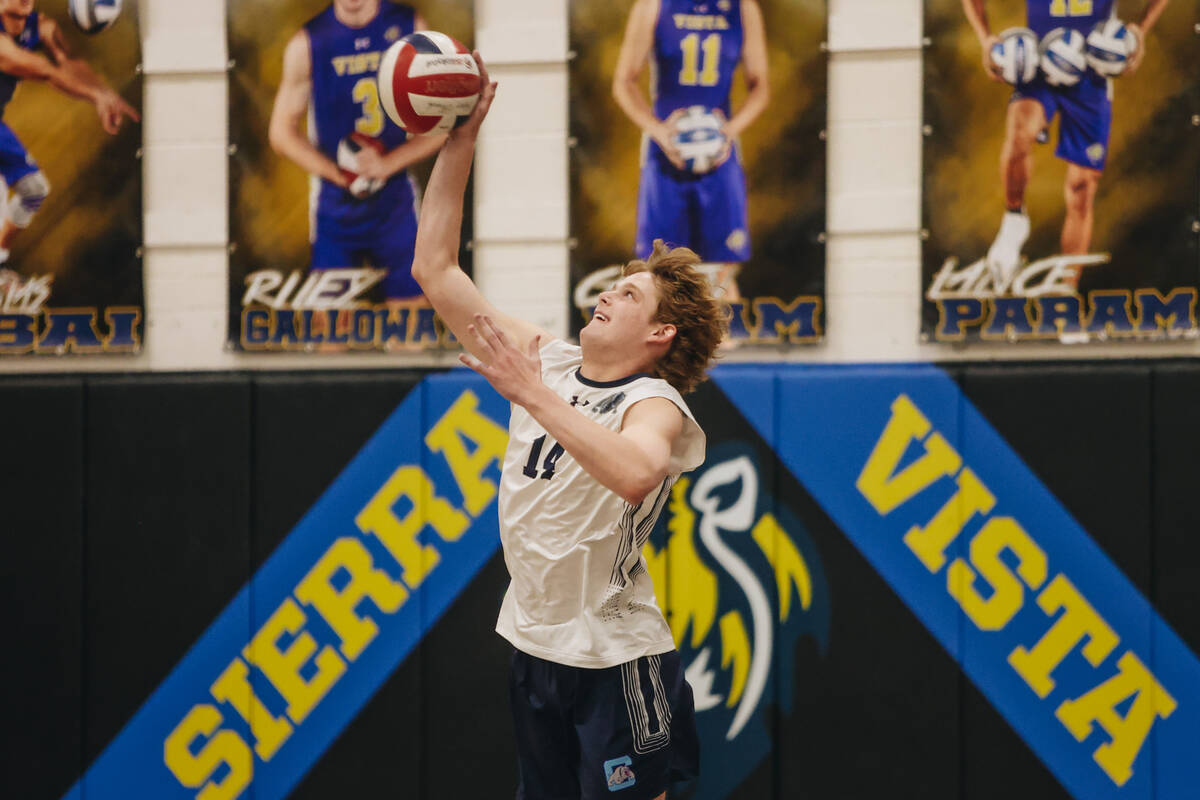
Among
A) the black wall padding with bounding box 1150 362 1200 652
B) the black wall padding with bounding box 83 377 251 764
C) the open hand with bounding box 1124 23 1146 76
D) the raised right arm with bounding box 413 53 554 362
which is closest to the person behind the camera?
the raised right arm with bounding box 413 53 554 362

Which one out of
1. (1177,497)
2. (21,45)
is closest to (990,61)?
(1177,497)

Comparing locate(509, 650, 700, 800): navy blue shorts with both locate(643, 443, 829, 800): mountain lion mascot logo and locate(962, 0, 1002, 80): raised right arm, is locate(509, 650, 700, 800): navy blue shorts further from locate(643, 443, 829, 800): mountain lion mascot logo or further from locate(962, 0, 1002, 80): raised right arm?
locate(962, 0, 1002, 80): raised right arm

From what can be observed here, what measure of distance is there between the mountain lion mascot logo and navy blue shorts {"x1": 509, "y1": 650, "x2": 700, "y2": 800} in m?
1.26

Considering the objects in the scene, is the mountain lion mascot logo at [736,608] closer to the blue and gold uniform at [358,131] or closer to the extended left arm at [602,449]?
the blue and gold uniform at [358,131]

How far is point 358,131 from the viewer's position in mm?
4039

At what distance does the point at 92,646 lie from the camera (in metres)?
3.99

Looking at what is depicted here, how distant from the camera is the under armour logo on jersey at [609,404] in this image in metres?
2.33

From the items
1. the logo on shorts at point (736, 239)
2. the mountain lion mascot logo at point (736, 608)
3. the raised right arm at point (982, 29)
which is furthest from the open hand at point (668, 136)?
the mountain lion mascot logo at point (736, 608)

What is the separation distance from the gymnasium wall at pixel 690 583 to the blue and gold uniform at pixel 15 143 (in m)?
0.85

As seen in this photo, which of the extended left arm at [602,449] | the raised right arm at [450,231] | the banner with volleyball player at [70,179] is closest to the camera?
the extended left arm at [602,449]

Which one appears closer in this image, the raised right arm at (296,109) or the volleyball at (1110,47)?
the volleyball at (1110,47)

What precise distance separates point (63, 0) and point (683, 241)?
8.74ft

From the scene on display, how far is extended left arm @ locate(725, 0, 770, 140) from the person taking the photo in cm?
384

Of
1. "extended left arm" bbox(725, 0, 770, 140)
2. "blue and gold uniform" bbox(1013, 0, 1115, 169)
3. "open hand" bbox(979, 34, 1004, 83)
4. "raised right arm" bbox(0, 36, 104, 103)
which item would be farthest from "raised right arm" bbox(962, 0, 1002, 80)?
"raised right arm" bbox(0, 36, 104, 103)
